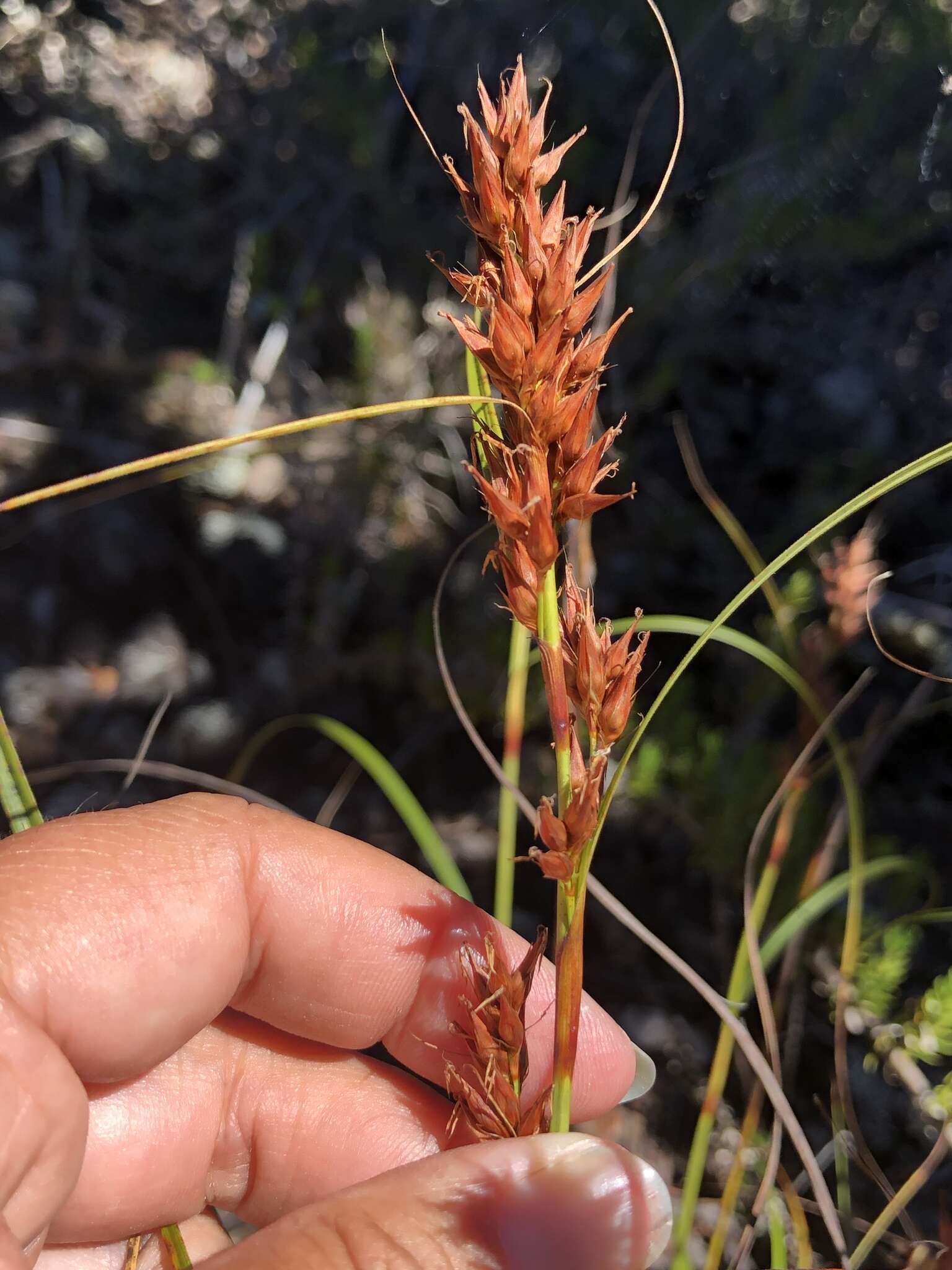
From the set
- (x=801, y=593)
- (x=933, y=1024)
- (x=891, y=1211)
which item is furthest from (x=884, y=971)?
(x=801, y=593)

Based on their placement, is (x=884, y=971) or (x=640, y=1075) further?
(x=884, y=971)

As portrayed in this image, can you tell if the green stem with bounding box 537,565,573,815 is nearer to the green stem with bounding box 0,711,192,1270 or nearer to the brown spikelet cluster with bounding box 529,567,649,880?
the brown spikelet cluster with bounding box 529,567,649,880

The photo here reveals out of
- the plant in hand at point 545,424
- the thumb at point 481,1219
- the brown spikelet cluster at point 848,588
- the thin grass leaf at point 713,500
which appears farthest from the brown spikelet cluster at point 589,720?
the thin grass leaf at point 713,500

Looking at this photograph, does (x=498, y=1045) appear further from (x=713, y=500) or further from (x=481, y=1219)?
(x=713, y=500)

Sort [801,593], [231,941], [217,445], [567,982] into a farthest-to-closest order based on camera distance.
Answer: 1. [801,593]
2. [231,941]
3. [567,982]
4. [217,445]

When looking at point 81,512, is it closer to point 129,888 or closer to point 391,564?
point 391,564

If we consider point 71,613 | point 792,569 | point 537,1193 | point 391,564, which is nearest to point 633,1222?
point 537,1193
